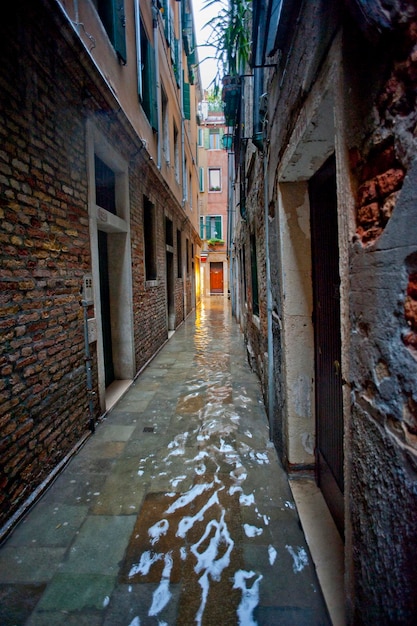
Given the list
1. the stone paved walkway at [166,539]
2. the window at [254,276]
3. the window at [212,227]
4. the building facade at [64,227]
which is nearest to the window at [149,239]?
the building facade at [64,227]

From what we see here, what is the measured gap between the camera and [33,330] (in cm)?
245

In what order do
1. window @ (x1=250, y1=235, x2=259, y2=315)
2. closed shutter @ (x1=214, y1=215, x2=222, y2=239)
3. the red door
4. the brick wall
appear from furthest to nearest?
the red door < closed shutter @ (x1=214, y1=215, x2=222, y2=239) < window @ (x1=250, y1=235, x2=259, y2=315) < the brick wall

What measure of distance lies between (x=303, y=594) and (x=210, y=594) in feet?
1.55

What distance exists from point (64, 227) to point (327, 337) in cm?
249

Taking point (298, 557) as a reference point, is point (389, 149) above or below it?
above

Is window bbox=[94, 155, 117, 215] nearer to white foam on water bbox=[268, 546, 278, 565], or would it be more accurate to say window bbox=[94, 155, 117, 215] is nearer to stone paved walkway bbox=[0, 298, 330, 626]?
stone paved walkway bbox=[0, 298, 330, 626]

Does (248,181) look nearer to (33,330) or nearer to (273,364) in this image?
(273,364)

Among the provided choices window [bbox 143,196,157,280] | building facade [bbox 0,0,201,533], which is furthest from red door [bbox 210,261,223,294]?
building facade [bbox 0,0,201,533]

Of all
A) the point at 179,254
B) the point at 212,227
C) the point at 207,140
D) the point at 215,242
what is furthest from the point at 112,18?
the point at 207,140

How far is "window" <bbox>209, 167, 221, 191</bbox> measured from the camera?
23.8 metres

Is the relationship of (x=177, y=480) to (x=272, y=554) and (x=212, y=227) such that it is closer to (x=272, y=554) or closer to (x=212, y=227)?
(x=272, y=554)

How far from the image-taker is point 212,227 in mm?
23875

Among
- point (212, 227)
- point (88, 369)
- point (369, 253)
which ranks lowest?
point (88, 369)

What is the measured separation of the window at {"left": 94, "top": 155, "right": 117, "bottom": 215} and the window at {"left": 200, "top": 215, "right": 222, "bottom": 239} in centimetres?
1908
